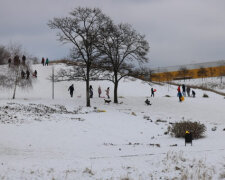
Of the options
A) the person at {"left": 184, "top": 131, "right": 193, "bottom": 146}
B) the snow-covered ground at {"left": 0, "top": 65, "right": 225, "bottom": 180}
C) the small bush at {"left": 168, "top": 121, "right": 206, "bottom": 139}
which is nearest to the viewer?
the snow-covered ground at {"left": 0, "top": 65, "right": 225, "bottom": 180}

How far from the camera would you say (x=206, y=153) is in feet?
31.8

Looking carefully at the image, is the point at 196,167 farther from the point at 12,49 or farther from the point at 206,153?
the point at 12,49

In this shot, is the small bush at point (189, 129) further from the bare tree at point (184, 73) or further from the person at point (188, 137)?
the bare tree at point (184, 73)

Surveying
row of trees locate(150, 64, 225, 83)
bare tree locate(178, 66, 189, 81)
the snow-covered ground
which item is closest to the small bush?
the snow-covered ground

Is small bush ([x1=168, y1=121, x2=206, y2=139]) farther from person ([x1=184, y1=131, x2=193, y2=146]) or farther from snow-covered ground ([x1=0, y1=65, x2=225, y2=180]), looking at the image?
person ([x1=184, y1=131, x2=193, y2=146])

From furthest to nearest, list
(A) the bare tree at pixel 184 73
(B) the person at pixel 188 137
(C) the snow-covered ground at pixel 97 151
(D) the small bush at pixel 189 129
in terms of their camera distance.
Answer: (A) the bare tree at pixel 184 73
(D) the small bush at pixel 189 129
(B) the person at pixel 188 137
(C) the snow-covered ground at pixel 97 151

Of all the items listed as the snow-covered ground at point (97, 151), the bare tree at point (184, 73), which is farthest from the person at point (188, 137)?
the bare tree at point (184, 73)

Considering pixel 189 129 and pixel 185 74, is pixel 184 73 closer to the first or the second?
pixel 185 74

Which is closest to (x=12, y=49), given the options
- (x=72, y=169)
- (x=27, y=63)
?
(x=27, y=63)

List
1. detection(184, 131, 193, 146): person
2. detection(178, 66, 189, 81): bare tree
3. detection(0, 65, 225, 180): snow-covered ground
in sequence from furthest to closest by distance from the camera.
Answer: detection(178, 66, 189, 81): bare tree < detection(184, 131, 193, 146): person < detection(0, 65, 225, 180): snow-covered ground

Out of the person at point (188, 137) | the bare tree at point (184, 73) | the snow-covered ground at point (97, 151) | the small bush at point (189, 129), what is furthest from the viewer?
the bare tree at point (184, 73)

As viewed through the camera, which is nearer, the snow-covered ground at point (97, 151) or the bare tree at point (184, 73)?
the snow-covered ground at point (97, 151)

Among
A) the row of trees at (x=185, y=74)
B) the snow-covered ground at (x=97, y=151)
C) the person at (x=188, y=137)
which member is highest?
the row of trees at (x=185, y=74)

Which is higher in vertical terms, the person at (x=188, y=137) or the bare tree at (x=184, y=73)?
the bare tree at (x=184, y=73)
